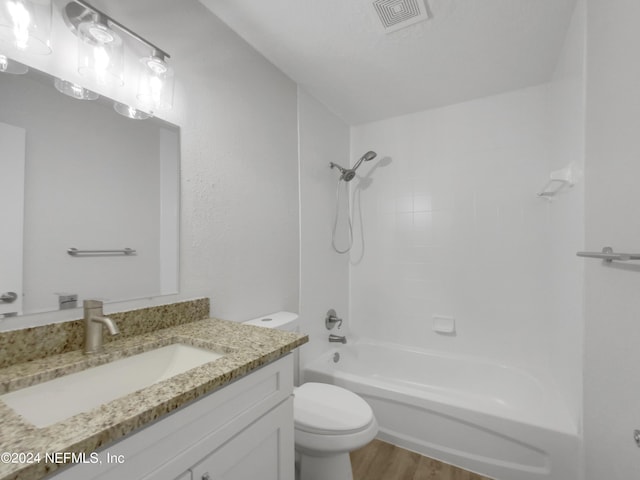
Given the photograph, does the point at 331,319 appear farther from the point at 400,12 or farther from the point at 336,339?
the point at 400,12

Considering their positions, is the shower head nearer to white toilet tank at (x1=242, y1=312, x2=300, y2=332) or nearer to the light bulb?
white toilet tank at (x1=242, y1=312, x2=300, y2=332)

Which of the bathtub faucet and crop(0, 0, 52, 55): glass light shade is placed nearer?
crop(0, 0, 52, 55): glass light shade

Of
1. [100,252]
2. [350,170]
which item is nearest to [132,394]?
[100,252]

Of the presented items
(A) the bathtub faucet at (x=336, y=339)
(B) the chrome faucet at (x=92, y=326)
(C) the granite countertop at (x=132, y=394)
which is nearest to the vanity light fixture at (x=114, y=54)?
(B) the chrome faucet at (x=92, y=326)

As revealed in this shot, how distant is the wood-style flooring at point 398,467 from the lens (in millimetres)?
1552

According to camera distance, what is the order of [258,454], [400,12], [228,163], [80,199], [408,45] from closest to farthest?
[258,454]
[80,199]
[400,12]
[228,163]
[408,45]

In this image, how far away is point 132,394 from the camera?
624 mm

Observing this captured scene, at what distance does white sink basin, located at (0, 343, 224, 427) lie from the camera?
68 centimetres

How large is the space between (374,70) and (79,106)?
5.17 ft

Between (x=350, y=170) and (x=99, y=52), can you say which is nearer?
(x=99, y=52)

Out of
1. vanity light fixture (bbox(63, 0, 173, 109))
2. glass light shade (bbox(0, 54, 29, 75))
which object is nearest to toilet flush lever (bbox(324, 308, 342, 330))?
vanity light fixture (bbox(63, 0, 173, 109))

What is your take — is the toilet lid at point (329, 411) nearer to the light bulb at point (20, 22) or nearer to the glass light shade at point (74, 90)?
the glass light shade at point (74, 90)

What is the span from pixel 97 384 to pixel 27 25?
103 centimetres

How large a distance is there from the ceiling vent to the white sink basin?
1610 millimetres
